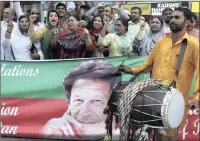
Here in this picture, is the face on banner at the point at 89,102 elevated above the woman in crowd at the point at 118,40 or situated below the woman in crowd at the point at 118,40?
below

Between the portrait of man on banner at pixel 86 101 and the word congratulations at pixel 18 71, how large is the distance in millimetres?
417

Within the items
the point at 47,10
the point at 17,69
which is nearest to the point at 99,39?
the point at 47,10

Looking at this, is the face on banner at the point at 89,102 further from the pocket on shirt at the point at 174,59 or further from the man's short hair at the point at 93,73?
the pocket on shirt at the point at 174,59

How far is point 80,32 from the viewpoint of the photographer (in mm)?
5383

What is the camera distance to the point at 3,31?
558 centimetres

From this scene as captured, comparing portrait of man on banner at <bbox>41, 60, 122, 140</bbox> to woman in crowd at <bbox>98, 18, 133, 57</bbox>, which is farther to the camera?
portrait of man on banner at <bbox>41, 60, 122, 140</bbox>

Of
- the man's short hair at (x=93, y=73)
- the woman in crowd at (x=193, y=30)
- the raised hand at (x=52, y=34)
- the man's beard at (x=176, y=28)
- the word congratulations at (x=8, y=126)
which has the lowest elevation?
the word congratulations at (x=8, y=126)

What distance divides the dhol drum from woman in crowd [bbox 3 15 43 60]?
7.07 feet

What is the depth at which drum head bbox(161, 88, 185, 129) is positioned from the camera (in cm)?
362

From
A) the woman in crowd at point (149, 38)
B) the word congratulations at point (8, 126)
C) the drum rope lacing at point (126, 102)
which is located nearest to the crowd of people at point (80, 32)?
the woman in crowd at point (149, 38)

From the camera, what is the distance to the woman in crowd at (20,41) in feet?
18.2

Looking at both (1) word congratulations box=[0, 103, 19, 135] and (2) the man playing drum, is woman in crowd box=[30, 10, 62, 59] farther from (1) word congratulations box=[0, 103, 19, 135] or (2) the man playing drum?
(2) the man playing drum

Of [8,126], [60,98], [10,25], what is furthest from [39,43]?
[8,126]

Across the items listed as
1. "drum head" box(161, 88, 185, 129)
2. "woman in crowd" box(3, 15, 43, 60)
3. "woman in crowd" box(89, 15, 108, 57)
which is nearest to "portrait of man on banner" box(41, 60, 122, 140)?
"woman in crowd" box(89, 15, 108, 57)
